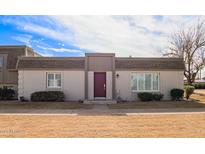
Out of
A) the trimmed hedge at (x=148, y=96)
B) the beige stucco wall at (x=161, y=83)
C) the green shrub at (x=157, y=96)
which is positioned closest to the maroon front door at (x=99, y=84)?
the beige stucco wall at (x=161, y=83)

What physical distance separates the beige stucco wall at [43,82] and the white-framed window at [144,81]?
4477 mm

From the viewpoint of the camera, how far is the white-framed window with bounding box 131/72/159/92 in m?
23.9

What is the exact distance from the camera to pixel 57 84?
78.2 feet

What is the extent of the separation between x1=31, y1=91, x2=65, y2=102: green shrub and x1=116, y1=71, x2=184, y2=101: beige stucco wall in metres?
4.85

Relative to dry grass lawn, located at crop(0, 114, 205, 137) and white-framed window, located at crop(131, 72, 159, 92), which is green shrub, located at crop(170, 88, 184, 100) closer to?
white-framed window, located at crop(131, 72, 159, 92)

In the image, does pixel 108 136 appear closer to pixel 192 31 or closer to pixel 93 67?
pixel 93 67

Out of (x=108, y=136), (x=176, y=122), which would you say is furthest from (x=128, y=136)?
(x=176, y=122)

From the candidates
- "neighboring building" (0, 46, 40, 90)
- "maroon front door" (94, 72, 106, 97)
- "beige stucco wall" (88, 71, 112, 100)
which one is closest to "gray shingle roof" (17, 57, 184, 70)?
"beige stucco wall" (88, 71, 112, 100)

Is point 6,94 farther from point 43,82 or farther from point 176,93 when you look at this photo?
point 176,93

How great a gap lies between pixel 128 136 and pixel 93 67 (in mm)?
14681

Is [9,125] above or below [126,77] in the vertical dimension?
below

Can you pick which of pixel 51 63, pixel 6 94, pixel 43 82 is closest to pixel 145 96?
pixel 51 63

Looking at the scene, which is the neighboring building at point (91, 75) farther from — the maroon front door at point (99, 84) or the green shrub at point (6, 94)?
the green shrub at point (6, 94)

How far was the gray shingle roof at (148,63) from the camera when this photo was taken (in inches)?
933
